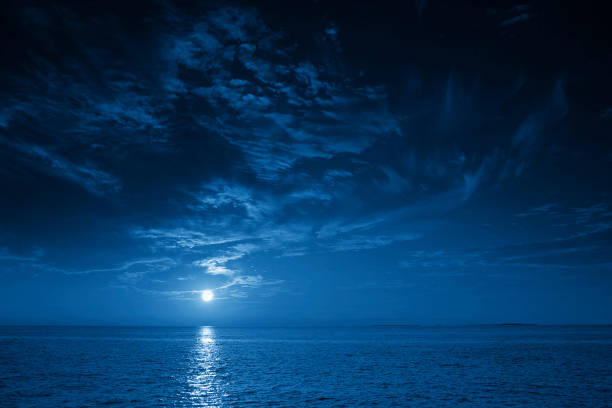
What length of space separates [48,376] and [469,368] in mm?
41314

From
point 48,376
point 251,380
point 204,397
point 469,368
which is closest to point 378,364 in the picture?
point 469,368

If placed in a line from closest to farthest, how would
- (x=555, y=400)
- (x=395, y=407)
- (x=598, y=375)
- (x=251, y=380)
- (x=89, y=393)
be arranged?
(x=395, y=407) < (x=555, y=400) < (x=89, y=393) < (x=251, y=380) < (x=598, y=375)

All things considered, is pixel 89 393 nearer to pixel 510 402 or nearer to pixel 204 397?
pixel 204 397

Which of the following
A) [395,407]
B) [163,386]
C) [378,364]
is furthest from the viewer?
[378,364]

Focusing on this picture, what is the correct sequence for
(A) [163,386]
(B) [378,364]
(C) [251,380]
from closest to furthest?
(A) [163,386], (C) [251,380], (B) [378,364]

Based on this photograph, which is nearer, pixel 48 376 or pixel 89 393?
pixel 89 393

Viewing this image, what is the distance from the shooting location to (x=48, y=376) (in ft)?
104

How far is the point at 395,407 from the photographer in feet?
68.8

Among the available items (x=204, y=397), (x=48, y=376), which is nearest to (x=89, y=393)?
(x=204, y=397)

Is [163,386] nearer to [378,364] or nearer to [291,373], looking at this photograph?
[291,373]

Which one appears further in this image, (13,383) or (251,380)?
(251,380)

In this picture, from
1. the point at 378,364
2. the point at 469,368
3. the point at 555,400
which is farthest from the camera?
the point at 378,364

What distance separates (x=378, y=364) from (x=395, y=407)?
22167 mm

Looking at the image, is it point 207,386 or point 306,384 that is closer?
point 207,386
